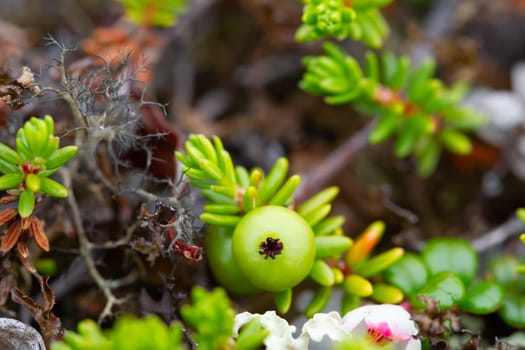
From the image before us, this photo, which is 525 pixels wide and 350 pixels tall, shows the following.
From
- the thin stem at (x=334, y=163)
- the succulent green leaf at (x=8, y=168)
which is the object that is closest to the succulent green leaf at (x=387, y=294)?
the thin stem at (x=334, y=163)

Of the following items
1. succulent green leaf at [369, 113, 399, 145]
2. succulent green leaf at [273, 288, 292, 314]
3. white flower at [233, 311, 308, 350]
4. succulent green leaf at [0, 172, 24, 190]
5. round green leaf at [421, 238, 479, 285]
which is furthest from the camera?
succulent green leaf at [369, 113, 399, 145]

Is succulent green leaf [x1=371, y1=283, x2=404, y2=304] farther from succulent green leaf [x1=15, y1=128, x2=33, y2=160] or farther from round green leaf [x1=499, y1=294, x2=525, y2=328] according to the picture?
succulent green leaf [x1=15, y1=128, x2=33, y2=160]

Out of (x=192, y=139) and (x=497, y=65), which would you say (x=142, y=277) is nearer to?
(x=192, y=139)

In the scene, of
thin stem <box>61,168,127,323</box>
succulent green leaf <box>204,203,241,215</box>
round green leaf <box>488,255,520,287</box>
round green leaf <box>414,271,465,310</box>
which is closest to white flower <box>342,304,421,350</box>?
round green leaf <box>414,271,465,310</box>

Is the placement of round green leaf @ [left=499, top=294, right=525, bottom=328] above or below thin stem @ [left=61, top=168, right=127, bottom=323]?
below

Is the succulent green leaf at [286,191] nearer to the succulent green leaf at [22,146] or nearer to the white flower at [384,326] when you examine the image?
the white flower at [384,326]

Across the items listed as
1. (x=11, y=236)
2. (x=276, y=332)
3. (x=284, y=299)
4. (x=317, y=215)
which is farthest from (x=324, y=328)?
(x=11, y=236)

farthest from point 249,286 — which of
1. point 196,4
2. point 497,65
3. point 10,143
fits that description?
point 497,65
